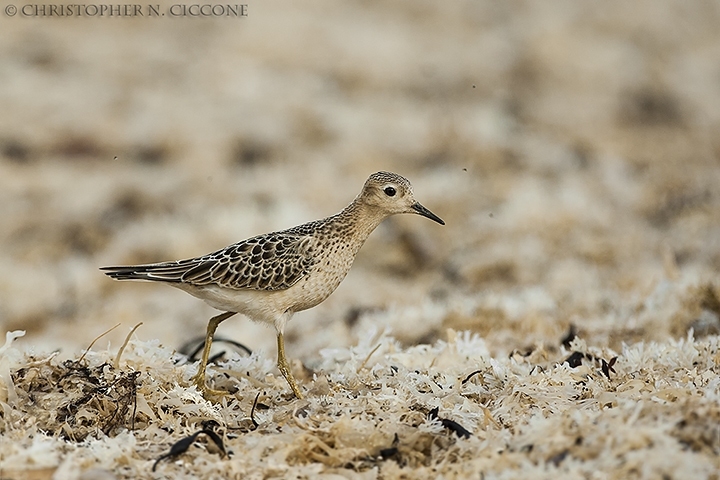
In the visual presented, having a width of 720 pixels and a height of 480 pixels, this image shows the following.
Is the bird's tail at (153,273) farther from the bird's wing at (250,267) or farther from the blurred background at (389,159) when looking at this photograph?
the blurred background at (389,159)

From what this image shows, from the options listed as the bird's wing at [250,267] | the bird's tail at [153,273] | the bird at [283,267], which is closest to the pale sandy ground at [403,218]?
the bird at [283,267]

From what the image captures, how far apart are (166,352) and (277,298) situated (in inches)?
32.4

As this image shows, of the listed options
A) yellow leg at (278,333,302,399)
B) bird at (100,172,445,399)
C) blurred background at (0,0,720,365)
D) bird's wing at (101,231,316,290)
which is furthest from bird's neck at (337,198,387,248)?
blurred background at (0,0,720,365)

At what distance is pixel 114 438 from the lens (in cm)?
421

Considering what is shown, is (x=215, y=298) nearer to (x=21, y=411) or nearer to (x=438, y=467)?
(x=21, y=411)

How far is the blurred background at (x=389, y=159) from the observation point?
32.3 ft

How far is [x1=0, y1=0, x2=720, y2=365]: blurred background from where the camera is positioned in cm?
985

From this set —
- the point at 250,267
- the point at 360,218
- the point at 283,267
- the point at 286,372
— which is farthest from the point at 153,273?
the point at 360,218

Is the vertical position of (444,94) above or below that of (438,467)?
above

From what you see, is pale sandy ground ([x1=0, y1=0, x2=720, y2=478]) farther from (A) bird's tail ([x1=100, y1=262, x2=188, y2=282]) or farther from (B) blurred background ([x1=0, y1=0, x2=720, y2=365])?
(A) bird's tail ([x1=100, y1=262, x2=188, y2=282])

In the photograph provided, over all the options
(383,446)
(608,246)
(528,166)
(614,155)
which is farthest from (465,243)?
(383,446)

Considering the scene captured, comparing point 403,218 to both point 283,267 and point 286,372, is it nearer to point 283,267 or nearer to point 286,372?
point 283,267

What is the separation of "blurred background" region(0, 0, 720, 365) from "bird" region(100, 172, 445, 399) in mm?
1824

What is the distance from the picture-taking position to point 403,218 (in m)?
12.3
